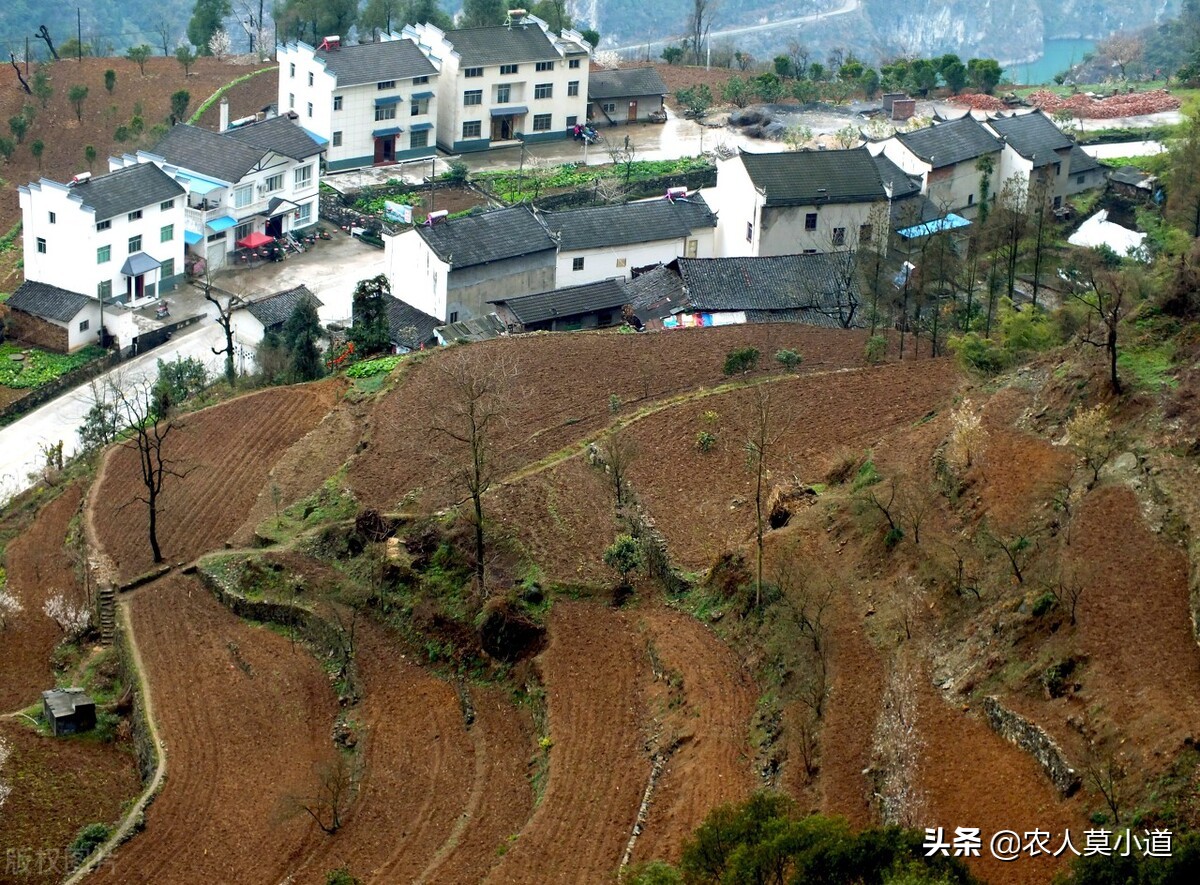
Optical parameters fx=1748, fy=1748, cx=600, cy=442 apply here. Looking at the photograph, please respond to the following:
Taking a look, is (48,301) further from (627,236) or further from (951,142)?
(951,142)

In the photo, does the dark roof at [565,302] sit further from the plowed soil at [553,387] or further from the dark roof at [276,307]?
the dark roof at [276,307]

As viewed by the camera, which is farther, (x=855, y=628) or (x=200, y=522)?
(x=200, y=522)

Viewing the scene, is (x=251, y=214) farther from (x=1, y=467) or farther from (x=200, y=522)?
(x=200, y=522)

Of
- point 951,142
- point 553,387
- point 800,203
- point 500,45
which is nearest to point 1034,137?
point 951,142

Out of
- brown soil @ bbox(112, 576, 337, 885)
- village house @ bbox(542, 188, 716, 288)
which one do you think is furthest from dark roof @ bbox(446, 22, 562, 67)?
brown soil @ bbox(112, 576, 337, 885)

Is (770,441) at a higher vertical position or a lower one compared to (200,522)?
higher

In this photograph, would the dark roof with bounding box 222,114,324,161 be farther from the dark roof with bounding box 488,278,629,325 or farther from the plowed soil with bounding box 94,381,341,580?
the plowed soil with bounding box 94,381,341,580

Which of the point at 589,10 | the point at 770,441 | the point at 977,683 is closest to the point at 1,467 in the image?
the point at 770,441
